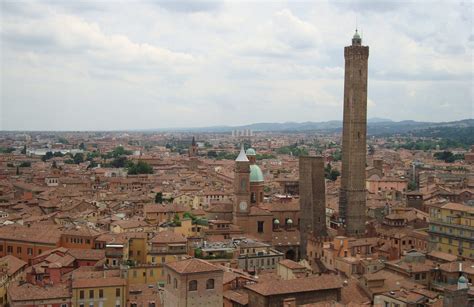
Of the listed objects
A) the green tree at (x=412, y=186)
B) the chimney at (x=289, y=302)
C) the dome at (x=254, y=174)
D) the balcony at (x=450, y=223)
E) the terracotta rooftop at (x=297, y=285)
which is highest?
the dome at (x=254, y=174)

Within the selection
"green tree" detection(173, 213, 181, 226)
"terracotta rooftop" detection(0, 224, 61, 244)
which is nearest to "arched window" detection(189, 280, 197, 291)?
"terracotta rooftop" detection(0, 224, 61, 244)

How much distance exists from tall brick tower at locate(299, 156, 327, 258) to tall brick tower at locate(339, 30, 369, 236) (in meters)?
2.51

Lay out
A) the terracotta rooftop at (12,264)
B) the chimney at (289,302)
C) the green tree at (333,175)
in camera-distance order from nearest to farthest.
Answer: the chimney at (289,302), the terracotta rooftop at (12,264), the green tree at (333,175)

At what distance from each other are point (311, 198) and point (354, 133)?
679cm

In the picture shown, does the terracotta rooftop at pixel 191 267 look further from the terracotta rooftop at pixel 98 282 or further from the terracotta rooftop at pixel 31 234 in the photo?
the terracotta rooftop at pixel 31 234

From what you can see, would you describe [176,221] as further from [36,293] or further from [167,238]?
[36,293]

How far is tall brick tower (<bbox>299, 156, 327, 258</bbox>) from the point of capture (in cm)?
5109

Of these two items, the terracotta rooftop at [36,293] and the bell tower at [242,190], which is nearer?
the terracotta rooftop at [36,293]

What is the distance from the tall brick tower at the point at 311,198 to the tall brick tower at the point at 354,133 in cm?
251

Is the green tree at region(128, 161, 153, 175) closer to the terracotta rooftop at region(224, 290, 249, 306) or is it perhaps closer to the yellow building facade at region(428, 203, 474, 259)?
the yellow building facade at region(428, 203, 474, 259)

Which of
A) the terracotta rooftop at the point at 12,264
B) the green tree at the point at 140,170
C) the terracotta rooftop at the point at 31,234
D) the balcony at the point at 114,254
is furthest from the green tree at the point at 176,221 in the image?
the green tree at the point at 140,170

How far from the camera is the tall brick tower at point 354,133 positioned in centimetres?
5316

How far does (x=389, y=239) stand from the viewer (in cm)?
4778

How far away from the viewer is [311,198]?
170 ft
